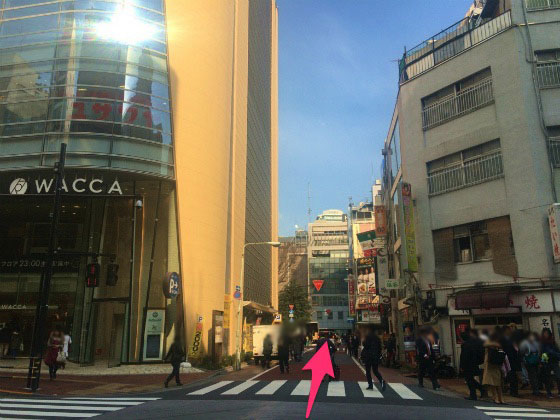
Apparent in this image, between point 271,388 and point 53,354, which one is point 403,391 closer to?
point 271,388

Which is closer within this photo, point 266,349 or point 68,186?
point 266,349

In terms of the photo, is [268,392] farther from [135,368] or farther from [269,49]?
[269,49]

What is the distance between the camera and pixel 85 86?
925 inches

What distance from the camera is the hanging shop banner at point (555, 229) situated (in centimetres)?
1664

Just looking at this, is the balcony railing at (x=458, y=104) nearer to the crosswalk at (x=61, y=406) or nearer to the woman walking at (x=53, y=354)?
the crosswalk at (x=61, y=406)

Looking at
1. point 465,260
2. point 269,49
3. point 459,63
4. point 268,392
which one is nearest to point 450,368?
point 465,260

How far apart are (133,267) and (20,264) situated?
7.85 meters

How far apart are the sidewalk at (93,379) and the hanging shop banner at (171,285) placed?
3646mm

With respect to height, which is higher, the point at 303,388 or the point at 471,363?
the point at 471,363

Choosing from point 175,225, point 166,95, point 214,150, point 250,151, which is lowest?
point 175,225

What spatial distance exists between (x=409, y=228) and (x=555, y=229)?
22.3 ft

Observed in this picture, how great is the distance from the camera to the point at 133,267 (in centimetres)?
2514

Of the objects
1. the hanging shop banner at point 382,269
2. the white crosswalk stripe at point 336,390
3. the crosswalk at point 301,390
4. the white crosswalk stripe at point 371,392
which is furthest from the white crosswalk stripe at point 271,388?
the hanging shop banner at point 382,269

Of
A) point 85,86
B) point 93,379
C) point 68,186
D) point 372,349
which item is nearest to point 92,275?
point 93,379
